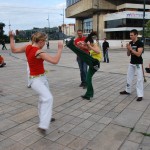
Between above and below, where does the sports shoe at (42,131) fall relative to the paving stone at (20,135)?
above

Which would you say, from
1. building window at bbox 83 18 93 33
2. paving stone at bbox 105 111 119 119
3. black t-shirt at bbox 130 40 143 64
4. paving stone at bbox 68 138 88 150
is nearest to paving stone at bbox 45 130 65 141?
paving stone at bbox 68 138 88 150

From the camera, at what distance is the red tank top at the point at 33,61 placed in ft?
12.8

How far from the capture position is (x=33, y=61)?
3.94m

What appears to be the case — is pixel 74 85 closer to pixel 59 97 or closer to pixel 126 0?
pixel 59 97

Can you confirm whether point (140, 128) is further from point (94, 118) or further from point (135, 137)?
point (94, 118)

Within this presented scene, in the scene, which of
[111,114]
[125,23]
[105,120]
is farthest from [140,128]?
[125,23]

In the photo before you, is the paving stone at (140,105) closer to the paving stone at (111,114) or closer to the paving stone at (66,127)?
the paving stone at (111,114)

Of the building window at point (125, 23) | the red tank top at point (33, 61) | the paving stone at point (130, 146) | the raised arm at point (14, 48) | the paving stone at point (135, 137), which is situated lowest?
the paving stone at point (130, 146)

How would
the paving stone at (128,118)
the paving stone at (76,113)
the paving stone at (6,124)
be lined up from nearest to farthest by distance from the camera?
the paving stone at (6,124) → the paving stone at (128,118) → the paving stone at (76,113)

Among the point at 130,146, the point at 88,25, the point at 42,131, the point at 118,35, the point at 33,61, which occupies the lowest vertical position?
the point at 130,146

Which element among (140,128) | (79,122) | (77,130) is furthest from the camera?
(79,122)

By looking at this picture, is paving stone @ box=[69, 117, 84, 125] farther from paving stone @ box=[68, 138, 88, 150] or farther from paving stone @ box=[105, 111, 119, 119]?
paving stone @ box=[68, 138, 88, 150]

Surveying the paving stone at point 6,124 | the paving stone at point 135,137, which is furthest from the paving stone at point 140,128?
the paving stone at point 6,124

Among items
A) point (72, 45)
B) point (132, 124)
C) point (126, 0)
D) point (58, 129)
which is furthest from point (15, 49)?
point (126, 0)
